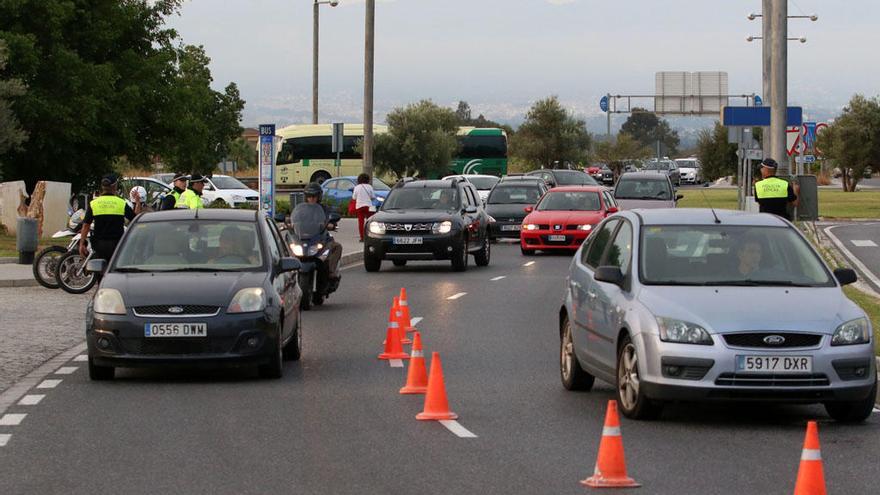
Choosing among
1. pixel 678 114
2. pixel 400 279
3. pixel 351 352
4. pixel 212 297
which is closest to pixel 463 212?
pixel 400 279

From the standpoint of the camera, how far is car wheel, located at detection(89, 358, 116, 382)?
1424 cm

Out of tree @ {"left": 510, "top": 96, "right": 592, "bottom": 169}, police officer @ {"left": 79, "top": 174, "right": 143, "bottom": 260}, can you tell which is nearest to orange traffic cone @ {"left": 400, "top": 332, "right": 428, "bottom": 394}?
police officer @ {"left": 79, "top": 174, "right": 143, "bottom": 260}

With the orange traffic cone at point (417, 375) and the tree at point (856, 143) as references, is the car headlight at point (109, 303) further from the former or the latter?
the tree at point (856, 143)

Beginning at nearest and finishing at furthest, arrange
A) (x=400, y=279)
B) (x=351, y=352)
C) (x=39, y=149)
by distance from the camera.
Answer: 1. (x=351, y=352)
2. (x=400, y=279)
3. (x=39, y=149)

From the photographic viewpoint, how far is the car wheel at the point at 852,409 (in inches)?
452

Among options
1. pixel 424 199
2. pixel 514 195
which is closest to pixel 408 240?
pixel 424 199

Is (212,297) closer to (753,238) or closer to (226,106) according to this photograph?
(753,238)

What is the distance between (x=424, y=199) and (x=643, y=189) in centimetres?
1097

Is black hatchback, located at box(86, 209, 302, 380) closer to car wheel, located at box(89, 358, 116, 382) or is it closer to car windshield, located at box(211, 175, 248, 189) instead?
car wheel, located at box(89, 358, 116, 382)

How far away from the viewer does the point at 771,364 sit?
436 inches

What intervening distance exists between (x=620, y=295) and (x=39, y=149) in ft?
125

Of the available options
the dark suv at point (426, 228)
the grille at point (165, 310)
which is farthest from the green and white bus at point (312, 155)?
the grille at point (165, 310)

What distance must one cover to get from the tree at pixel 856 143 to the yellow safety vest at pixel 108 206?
71.9 m

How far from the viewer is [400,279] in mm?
28594
